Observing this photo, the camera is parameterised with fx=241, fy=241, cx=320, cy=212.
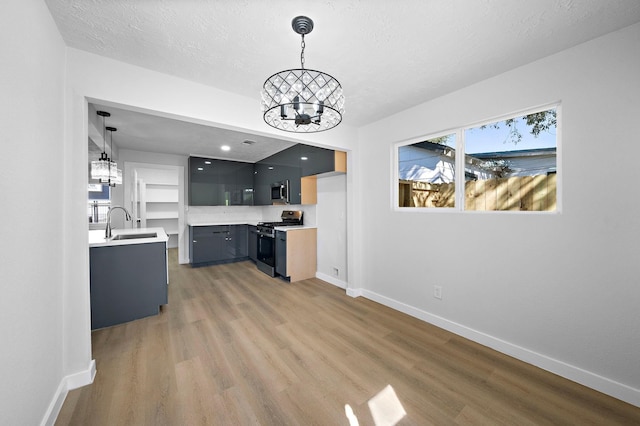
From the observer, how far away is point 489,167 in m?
2.39

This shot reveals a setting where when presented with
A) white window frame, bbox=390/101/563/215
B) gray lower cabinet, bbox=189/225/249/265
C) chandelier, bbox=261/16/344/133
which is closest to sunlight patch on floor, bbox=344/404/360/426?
chandelier, bbox=261/16/344/133

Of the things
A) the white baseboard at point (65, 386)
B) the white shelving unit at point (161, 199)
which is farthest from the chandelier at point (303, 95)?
the white shelving unit at point (161, 199)

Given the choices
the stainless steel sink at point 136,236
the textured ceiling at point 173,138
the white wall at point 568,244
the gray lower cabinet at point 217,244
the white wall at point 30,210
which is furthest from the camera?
the gray lower cabinet at point 217,244

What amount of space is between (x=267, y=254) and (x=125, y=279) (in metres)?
2.33

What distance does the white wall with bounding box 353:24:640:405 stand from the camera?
5.39ft

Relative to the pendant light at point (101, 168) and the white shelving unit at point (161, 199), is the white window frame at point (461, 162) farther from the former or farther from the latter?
the white shelving unit at point (161, 199)

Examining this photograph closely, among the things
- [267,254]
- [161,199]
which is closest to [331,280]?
[267,254]

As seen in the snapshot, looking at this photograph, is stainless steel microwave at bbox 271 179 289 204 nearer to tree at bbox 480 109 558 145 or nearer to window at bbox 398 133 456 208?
window at bbox 398 133 456 208

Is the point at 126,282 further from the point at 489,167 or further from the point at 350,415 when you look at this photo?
the point at 489,167

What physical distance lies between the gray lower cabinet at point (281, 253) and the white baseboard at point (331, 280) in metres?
0.68

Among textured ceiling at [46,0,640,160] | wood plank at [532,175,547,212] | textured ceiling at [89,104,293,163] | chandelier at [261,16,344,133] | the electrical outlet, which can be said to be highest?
textured ceiling at [89,104,293,163]

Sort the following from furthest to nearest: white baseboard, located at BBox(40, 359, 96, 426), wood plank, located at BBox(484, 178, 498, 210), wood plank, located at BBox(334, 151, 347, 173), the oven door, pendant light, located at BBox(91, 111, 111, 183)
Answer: the oven door, wood plank, located at BBox(334, 151, 347, 173), pendant light, located at BBox(91, 111, 111, 183), wood plank, located at BBox(484, 178, 498, 210), white baseboard, located at BBox(40, 359, 96, 426)

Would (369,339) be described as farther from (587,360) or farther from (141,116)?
(141,116)

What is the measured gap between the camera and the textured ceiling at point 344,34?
56.6 inches
